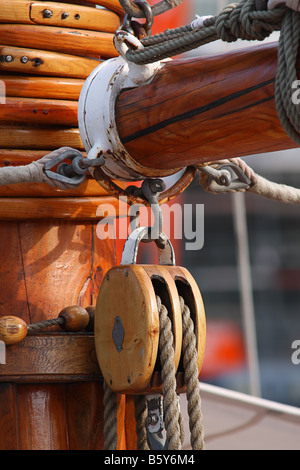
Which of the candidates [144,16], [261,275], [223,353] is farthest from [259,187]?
[261,275]

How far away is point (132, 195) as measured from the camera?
2.85 ft

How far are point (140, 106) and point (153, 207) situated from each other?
0.14 metres

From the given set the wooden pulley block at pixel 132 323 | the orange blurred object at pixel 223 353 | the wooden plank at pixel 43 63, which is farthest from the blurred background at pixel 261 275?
the wooden pulley block at pixel 132 323

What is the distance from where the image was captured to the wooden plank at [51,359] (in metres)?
0.82

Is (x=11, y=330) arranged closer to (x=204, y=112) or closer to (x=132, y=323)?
(x=132, y=323)

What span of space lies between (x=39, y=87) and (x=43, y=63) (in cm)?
3

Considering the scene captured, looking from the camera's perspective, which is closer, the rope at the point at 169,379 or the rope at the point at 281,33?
the rope at the point at 281,33

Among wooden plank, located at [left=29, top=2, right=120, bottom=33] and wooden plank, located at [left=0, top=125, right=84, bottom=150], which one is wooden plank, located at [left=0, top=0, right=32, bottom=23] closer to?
wooden plank, located at [left=29, top=2, right=120, bottom=33]

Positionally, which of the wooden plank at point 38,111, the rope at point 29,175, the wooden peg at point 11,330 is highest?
the wooden plank at point 38,111

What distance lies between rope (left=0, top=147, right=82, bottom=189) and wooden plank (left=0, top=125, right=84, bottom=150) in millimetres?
93

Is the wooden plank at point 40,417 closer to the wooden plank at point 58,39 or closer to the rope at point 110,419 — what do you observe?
the rope at point 110,419

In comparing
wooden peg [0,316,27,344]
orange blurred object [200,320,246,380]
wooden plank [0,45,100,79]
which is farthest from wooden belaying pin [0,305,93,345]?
orange blurred object [200,320,246,380]

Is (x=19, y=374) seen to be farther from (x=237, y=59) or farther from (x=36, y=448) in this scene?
(x=237, y=59)
